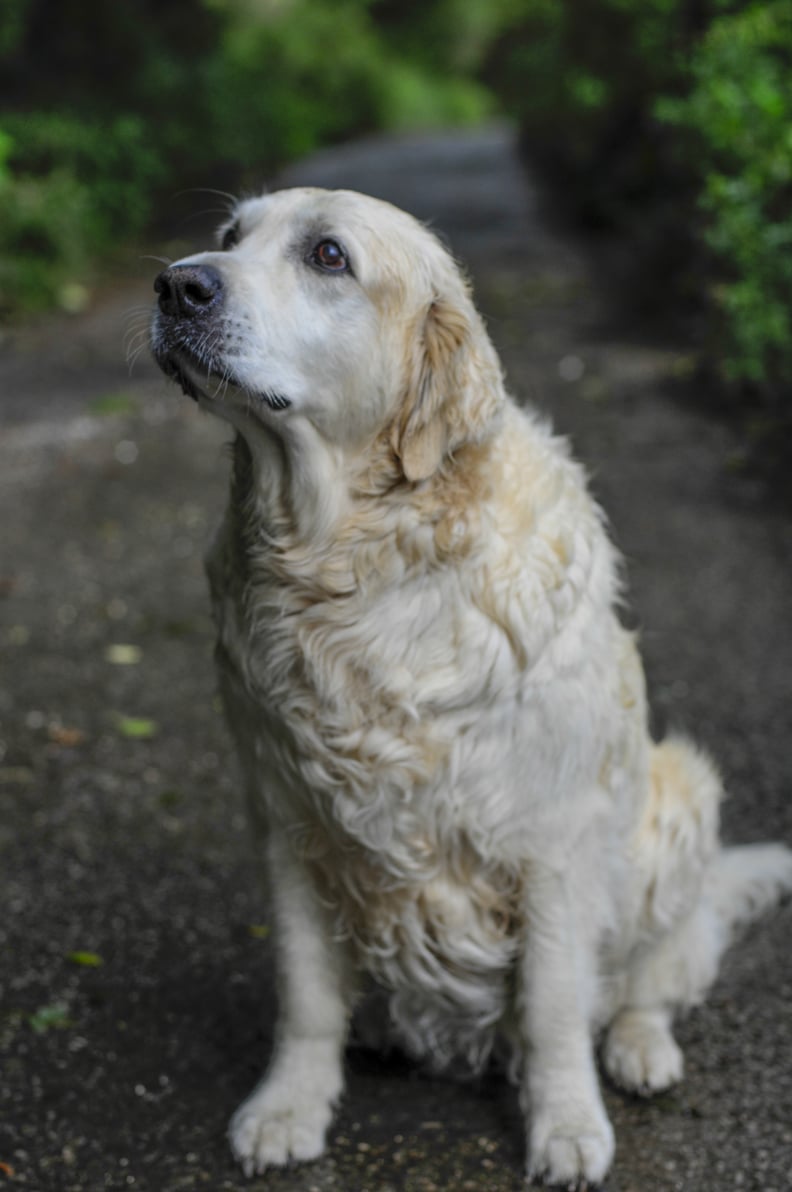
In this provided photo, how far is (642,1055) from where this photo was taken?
10.0ft

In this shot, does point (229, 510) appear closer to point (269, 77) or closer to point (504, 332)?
point (504, 332)

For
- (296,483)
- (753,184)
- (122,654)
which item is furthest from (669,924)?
(753,184)

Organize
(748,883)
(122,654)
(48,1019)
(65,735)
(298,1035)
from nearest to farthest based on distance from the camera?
(298,1035)
(48,1019)
(748,883)
(65,735)
(122,654)

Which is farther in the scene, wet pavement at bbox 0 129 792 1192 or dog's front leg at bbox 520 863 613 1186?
wet pavement at bbox 0 129 792 1192

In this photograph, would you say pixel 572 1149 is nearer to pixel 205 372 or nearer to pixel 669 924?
pixel 669 924

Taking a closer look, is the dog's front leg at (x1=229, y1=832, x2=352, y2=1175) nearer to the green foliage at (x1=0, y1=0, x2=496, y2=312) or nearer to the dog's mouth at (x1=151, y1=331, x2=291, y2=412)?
the dog's mouth at (x1=151, y1=331, x2=291, y2=412)

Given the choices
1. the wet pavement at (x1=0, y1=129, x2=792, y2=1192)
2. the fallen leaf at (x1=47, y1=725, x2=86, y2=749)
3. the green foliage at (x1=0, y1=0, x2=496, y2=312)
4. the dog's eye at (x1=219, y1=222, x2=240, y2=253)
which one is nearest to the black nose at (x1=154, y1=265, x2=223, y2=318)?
the dog's eye at (x1=219, y1=222, x2=240, y2=253)

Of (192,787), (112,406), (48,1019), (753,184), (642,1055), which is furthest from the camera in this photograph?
(112,406)

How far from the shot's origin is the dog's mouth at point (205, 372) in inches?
101

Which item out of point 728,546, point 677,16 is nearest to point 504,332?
point 677,16

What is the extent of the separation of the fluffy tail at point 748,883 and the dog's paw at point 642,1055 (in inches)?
15.2

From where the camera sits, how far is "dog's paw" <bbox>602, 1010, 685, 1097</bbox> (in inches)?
120

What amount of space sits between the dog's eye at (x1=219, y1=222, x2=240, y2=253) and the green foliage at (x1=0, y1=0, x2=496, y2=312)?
592cm

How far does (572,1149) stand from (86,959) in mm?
1397
